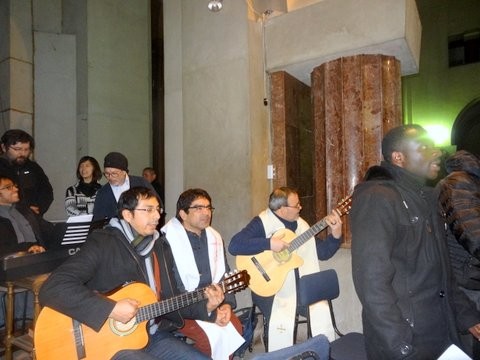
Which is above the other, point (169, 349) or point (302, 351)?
point (302, 351)

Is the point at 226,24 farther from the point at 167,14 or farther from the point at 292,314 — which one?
the point at 292,314

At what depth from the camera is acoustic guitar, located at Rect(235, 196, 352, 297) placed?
3.35 meters

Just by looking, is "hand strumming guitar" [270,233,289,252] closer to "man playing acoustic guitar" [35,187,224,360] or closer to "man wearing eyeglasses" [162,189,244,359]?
"man wearing eyeglasses" [162,189,244,359]

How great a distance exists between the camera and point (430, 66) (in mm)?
12211

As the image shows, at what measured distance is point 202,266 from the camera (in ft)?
10.3

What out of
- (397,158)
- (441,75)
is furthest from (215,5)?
(441,75)

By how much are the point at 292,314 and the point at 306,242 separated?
2.29 ft

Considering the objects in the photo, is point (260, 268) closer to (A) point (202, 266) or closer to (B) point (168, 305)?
(A) point (202, 266)

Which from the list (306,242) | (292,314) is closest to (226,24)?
(306,242)

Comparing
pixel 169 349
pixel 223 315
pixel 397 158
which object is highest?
pixel 397 158

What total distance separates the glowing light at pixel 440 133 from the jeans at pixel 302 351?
10612 millimetres

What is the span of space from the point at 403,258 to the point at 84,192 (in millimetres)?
4019

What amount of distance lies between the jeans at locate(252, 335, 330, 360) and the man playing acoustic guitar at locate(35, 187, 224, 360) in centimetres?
104

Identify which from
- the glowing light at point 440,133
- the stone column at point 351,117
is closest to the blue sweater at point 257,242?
the stone column at point 351,117
